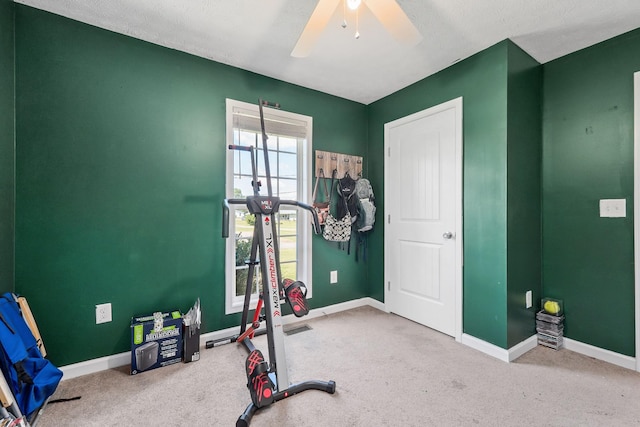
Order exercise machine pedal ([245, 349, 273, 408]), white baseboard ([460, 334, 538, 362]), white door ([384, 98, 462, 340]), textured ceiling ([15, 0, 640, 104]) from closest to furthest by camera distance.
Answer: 1. exercise machine pedal ([245, 349, 273, 408])
2. textured ceiling ([15, 0, 640, 104])
3. white baseboard ([460, 334, 538, 362])
4. white door ([384, 98, 462, 340])

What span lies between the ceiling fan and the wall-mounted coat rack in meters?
1.43

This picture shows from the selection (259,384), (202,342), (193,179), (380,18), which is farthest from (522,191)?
(202,342)

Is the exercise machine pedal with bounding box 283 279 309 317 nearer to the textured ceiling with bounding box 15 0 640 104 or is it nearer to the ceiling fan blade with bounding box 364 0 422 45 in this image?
the ceiling fan blade with bounding box 364 0 422 45

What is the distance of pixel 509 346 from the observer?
7.00 ft

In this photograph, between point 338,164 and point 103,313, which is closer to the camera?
point 103,313

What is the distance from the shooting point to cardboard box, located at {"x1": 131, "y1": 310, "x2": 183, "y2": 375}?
193 centimetres

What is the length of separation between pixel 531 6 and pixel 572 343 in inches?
98.1

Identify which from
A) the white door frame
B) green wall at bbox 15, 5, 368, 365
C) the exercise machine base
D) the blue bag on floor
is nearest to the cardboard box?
green wall at bbox 15, 5, 368, 365

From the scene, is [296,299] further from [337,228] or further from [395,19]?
[395,19]

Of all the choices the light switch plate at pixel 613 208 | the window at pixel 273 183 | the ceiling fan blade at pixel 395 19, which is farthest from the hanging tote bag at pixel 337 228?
the light switch plate at pixel 613 208

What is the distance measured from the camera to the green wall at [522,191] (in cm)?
217

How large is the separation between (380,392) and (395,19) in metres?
2.09

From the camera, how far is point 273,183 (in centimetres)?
283

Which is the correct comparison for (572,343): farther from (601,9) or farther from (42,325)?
(42,325)
